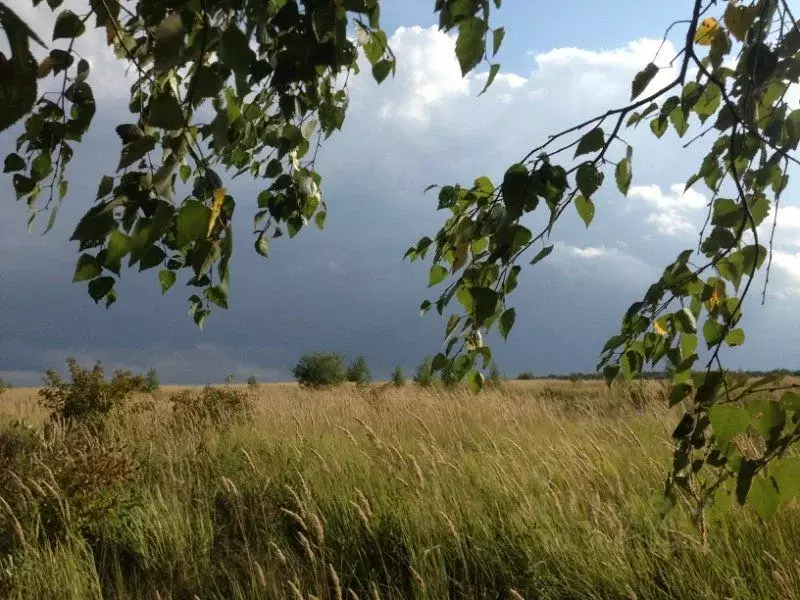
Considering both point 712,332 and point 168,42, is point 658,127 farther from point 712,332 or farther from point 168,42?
point 168,42

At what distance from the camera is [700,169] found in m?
1.73

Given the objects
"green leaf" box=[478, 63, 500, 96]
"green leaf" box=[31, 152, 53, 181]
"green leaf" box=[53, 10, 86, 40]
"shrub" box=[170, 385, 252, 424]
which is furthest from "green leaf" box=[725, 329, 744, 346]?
"shrub" box=[170, 385, 252, 424]

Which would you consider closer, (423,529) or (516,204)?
(516,204)

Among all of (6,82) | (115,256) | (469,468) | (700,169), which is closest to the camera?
(6,82)

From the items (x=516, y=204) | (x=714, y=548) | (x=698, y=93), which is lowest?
(x=714, y=548)

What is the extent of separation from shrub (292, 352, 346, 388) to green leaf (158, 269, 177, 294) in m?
A: 26.0

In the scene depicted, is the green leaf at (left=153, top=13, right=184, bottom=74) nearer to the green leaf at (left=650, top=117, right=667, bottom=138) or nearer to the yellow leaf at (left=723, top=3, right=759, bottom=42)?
the yellow leaf at (left=723, top=3, right=759, bottom=42)

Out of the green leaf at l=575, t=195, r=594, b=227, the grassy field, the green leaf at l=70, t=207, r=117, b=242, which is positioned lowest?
the grassy field

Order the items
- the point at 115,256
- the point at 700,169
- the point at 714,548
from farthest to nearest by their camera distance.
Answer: the point at 714,548
the point at 700,169
the point at 115,256

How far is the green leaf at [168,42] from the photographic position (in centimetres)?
66

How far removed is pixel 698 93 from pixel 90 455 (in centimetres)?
460

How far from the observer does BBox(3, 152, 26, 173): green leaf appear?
1565 millimetres

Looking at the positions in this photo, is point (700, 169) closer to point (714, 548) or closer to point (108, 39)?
point (108, 39)

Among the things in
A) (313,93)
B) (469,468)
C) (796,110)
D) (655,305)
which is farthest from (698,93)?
(469,468)
